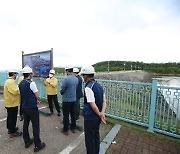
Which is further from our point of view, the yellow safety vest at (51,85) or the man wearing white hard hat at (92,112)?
the yellow safety vest at (51,85)

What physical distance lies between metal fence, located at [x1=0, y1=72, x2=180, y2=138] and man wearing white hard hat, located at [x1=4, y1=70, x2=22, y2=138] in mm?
2771

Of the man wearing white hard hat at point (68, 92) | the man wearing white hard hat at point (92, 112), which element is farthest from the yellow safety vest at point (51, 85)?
the man wearing white hard hat at point (92, 112)

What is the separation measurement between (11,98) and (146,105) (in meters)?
3.65

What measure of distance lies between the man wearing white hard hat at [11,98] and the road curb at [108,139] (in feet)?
7.08

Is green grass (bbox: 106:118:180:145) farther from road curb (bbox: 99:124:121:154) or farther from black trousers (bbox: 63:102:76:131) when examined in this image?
black trousers (bbox: 63:102:76:131)

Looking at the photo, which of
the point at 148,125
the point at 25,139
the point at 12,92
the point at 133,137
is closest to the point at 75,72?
the point at 12,92

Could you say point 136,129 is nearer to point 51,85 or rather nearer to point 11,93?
point 51,85

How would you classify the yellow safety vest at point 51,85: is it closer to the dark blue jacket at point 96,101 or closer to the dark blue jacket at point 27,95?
the dark blue jacket at point 27,95

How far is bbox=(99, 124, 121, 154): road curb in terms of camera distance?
320 centimetres

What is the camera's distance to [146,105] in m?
4.25

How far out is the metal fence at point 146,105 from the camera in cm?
382

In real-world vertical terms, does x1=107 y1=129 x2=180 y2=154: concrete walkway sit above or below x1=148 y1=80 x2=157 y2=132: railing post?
below

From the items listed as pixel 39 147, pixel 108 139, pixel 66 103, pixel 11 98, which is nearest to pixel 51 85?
pixel 66 103

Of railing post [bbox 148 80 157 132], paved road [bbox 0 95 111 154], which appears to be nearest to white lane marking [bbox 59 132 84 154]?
paved road [bbox 0 95 111 154]
